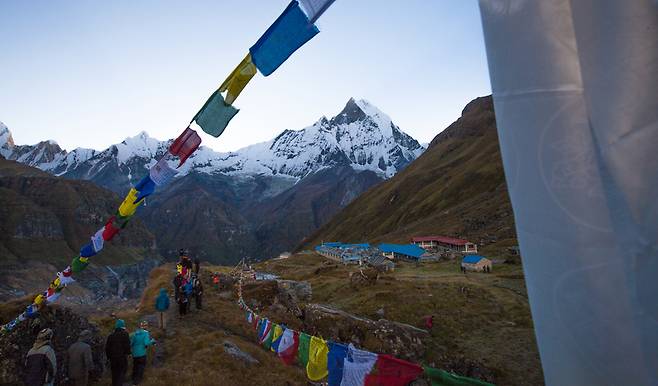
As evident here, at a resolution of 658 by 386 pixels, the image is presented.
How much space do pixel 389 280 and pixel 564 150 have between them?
47.1m

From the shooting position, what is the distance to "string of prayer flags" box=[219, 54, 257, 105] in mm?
6742

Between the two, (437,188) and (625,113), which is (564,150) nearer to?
(625,113)

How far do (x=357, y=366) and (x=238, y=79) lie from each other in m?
7.11

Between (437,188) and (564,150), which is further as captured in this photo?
(437,188)

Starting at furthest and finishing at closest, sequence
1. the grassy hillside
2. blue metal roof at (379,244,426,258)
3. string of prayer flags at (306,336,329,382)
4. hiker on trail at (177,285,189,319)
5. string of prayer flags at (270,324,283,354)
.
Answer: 1. blue metal roof at (379,244,426,258)
2. the grassy hillside
3. hiker on trail at (177,285,189,319)
4. string of prayer flags at (270,324,283,354)
5. string of prayer flags at (306,336,329,382)

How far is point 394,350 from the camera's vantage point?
2627 cm

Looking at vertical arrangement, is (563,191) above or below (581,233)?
above

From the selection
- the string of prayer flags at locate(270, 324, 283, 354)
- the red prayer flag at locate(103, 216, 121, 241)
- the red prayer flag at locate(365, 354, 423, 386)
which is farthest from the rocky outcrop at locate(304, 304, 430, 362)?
the red prayer flag at locate(365, 354, 423, 386)

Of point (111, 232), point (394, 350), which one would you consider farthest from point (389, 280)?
point (111, 232)

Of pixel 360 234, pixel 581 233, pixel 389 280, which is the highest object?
pixel 360 234

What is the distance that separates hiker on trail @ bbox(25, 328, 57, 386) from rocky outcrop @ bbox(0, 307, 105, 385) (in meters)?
1.83

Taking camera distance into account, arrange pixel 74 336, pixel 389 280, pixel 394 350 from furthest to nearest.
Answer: pixel 389 280 < pixel 394 350 < pixel 74 336

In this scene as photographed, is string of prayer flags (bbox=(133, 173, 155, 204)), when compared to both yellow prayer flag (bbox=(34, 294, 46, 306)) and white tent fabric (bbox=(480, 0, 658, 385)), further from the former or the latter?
white tent fabric (bbox=(480, 0, 658, 385))

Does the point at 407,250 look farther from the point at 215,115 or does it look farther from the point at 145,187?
the point at 215,115
